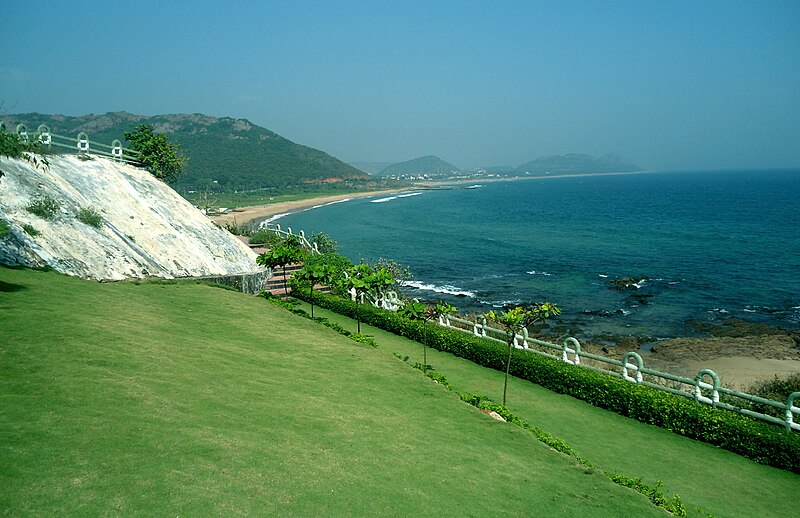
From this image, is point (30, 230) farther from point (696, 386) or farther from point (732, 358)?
point (732, 358)

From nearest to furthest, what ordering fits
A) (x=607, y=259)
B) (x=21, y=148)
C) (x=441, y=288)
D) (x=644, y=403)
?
(x=644, y=403) < (x=21, y=148) < (x=441, y=288) < (x=607, y=259)

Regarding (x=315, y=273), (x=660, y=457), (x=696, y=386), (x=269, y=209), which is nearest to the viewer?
(x=660, y=457)

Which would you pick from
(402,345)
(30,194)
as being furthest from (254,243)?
(402,345)

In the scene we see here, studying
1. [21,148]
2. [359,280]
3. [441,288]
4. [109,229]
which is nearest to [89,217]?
[109,229]

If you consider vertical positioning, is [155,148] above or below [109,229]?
above

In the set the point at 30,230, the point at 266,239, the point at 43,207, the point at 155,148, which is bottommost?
the point at 266,239

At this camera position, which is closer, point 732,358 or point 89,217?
point 89,217

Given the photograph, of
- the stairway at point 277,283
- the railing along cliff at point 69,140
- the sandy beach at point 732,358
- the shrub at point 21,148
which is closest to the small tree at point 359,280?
the stairway at point 277,283
